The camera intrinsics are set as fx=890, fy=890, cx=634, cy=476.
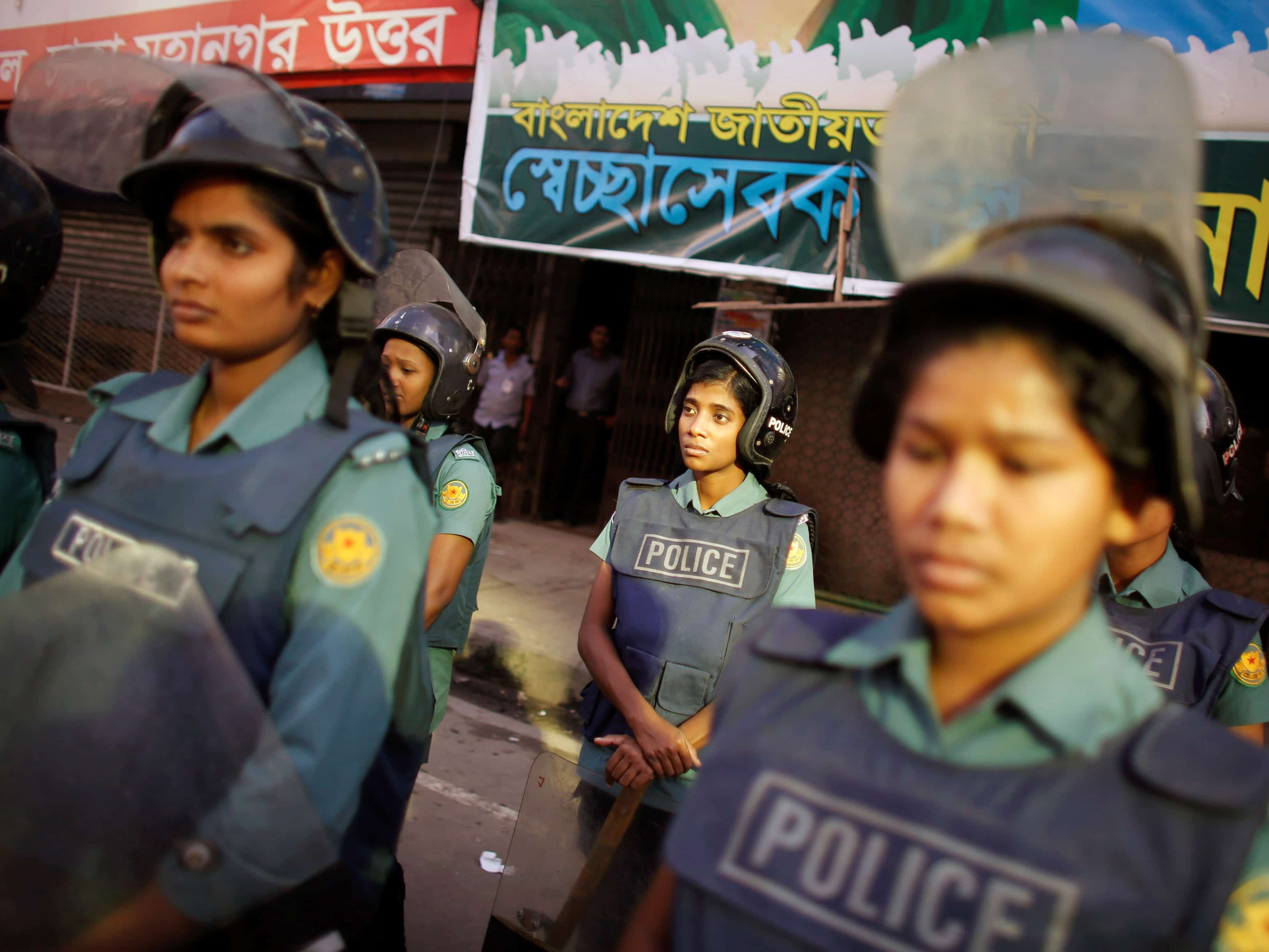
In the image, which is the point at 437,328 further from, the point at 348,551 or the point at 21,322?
the point at 348,551

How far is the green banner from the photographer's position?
489 cm

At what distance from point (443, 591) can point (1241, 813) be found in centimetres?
200

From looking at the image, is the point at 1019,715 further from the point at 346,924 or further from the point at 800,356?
the point at 800,356

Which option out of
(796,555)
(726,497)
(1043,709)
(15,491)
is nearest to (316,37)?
(726,497)

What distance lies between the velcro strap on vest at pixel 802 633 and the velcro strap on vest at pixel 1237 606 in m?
1.33

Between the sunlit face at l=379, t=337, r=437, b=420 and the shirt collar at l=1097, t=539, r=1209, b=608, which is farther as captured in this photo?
the sunlit face at l=379, t=337, r=437, b=420

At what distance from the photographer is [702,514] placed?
265 cm

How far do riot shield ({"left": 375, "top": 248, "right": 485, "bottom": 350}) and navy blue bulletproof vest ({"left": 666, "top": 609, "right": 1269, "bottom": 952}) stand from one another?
97.4 inches

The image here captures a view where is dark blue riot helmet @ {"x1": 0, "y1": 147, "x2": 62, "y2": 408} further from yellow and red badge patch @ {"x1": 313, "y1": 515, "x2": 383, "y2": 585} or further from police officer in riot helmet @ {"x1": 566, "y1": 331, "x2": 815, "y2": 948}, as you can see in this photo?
police officer in riot helmet @ {"x1": 566, "y1": 331, "x2": 815, "y2": 948}

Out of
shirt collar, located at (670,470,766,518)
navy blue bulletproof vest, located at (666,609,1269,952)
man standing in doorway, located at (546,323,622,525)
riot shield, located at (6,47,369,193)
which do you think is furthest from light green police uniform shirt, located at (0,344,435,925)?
man standing in doorway, located at (546,323,622,525)

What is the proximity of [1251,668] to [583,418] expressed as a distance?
7.44m

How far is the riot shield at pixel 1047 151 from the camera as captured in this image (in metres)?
0.99

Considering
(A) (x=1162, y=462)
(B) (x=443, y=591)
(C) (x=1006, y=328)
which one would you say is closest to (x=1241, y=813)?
(A) (x=1162, y=462)

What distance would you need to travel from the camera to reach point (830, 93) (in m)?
5.90
